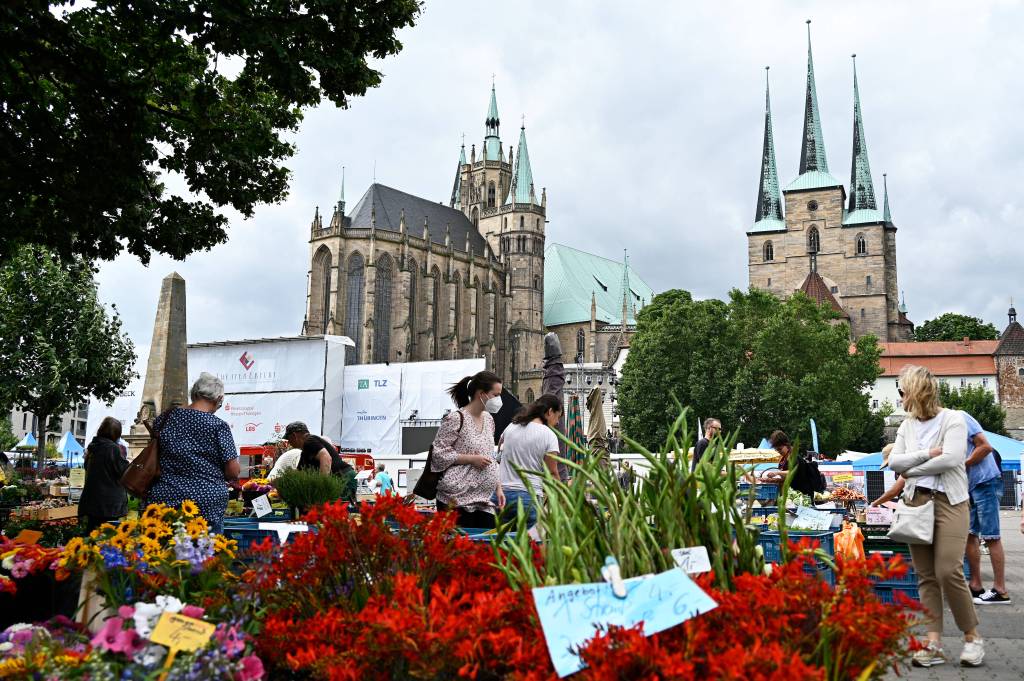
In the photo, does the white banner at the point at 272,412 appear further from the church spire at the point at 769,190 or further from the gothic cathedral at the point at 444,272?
the church spire at the point at 769,190

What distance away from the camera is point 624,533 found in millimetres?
2385

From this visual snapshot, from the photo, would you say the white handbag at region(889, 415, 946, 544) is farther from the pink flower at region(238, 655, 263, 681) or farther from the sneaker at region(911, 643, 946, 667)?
the pink flower at region(238, 655, 263, 681)

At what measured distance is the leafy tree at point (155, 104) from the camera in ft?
19.5

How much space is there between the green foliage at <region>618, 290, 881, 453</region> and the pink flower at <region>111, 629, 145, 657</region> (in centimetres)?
3741

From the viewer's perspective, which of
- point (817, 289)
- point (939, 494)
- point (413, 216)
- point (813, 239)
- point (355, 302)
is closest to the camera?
point (939, 494)

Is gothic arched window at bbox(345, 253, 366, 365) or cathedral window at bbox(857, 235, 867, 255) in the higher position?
cathedral window at bbox(857, 235, 867, 255)

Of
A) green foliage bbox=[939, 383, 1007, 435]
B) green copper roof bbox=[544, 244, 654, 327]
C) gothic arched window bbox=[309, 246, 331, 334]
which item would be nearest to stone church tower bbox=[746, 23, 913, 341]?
green foliage bbox=[939, 383, 1007, 435]

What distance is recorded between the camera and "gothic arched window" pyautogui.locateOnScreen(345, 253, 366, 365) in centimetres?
5841

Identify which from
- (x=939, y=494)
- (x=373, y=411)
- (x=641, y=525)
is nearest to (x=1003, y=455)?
(x=939, y=494)

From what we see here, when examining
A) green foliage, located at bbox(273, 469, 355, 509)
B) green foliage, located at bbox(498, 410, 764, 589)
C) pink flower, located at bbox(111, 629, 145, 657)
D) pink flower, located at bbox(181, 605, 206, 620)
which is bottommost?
pink flower, located at bbox(111, 629, 145, 657)

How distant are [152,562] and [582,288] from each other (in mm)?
79023

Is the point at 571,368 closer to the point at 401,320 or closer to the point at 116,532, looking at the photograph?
the point at 401,320

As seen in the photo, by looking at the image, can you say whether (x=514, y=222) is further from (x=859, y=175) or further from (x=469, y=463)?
(x=469, y=463)

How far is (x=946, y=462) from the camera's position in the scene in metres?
4.59
